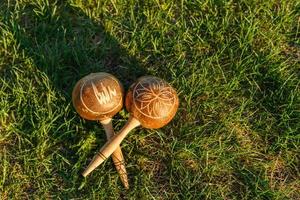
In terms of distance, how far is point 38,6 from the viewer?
12.1ft

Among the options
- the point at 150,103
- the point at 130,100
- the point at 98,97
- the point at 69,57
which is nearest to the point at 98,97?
the point at 98,97

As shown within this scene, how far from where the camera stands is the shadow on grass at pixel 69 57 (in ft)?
10.9

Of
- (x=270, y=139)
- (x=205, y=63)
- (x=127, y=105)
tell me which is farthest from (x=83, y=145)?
(x=270, y=139)

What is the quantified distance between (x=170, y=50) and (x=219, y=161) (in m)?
0.89

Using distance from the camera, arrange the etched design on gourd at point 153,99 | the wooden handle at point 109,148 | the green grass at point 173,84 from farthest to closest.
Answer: the green grass at point 173,84 < the wooden handle at point 109,148 < the etched design on gourd at point 153,99

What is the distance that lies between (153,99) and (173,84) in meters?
0.54

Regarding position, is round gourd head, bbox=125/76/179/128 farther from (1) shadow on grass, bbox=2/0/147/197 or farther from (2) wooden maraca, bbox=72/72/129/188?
(1) shadow on grass, bbox=2/0/147/197

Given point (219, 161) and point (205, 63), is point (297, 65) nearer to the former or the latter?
point (205, 63)

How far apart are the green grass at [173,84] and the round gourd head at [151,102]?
0.35 m

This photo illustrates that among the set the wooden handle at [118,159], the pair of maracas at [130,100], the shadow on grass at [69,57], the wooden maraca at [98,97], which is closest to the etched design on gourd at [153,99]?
the pair of maracas at [130,100]

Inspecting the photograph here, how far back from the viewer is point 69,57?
354 cm

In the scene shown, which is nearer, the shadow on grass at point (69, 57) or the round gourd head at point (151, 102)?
the round gourd head at point (151, 102)

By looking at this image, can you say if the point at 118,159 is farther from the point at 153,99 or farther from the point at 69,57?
the point at 69,57

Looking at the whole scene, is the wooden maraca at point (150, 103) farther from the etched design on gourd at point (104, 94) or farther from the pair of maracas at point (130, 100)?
the etched design on gourd at point (104, 94)
